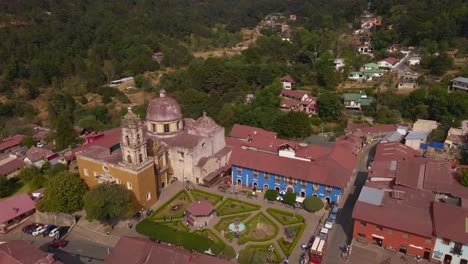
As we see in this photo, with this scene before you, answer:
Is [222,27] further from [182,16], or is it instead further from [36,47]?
[36,47]

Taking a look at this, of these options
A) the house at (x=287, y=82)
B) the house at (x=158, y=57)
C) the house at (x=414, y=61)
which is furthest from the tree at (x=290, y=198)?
the house at (x=158, y=57)

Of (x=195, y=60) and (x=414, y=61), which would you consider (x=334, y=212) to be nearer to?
(x=414, y=61)

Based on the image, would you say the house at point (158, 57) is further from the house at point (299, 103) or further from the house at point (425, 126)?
the house at point (425, 126)

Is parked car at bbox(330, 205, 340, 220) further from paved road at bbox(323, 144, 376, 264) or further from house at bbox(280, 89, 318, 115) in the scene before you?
house at bbox(280, 89, 318, 115)

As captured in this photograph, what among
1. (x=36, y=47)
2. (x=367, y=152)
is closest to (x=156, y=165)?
(x=367, y=152)

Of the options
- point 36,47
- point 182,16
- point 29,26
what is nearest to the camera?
point 36,47

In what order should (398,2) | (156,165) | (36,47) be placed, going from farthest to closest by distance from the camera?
(398,2) → (36,47) → (156,165)
